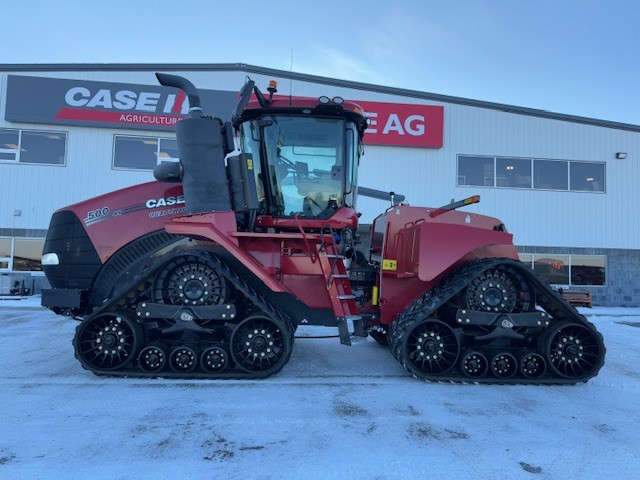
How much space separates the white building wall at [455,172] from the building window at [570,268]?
445 millimetres

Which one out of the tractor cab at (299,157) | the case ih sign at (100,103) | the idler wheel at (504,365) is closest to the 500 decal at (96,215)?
the tractor cab at (299,157)

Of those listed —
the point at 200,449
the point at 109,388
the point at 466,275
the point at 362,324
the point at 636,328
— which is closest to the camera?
the point at 200,449

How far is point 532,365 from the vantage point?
437 centimetres

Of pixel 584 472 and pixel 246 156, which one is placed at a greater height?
pixel 246 156

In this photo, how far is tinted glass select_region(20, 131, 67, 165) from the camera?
12.3 metres

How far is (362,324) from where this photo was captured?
4602mm

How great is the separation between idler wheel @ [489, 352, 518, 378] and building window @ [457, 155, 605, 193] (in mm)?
9693

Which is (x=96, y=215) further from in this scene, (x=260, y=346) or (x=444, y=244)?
(x=444, y=244)

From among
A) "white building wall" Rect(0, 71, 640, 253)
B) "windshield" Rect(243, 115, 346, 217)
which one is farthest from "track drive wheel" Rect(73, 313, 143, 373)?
"white building wall" Rect(0, 71, 640, 253)

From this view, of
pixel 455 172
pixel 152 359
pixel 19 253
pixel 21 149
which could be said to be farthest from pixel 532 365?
pixel 21 149

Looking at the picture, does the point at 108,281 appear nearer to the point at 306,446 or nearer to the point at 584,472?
the point at 306,446

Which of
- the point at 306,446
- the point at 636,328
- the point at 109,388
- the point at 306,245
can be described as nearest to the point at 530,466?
the point at 306,446

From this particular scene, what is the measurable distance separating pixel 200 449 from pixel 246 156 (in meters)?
2.93

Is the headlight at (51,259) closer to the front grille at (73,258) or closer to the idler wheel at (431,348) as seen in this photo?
the front grille at (73,258)
